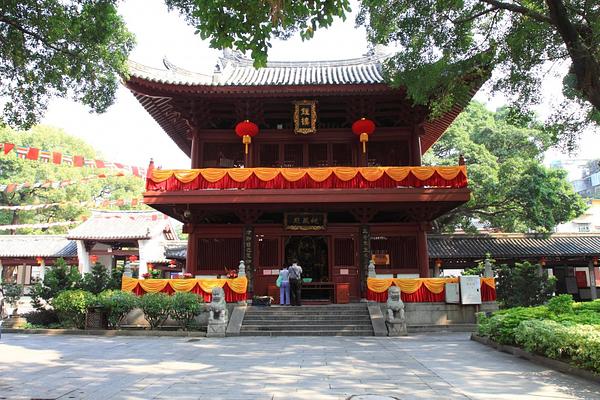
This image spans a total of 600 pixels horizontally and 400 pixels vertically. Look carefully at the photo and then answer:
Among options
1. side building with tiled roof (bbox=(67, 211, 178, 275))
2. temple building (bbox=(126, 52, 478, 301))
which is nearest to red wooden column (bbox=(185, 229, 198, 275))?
temple building (bbox=(126, 52, 478, 301))

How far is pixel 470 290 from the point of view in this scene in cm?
1362

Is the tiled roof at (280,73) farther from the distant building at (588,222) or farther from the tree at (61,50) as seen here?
the distant building at (588,222)

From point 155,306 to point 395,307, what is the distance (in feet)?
22.5

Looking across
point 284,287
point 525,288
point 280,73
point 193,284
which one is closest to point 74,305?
point 193,284

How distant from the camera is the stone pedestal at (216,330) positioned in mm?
12375

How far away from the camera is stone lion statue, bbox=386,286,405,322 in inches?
495

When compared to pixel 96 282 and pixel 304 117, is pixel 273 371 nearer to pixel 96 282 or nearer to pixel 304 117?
pixel 304 117

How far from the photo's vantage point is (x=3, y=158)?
3581 centimetres

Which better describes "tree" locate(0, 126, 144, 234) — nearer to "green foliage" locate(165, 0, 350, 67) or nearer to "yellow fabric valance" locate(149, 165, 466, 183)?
"yellow fabric valance" locate(149, 165, 466, 183)

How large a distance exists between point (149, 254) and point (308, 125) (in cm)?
1791

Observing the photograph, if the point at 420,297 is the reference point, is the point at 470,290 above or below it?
above

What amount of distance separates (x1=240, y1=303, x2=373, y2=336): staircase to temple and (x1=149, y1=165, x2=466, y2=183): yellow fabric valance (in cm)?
421

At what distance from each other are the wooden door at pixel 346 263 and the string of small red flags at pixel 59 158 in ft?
36.2

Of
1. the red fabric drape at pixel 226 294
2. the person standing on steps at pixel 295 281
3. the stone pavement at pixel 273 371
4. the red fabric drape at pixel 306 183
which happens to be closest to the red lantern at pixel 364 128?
the red fabric drape at pixel 306 183
